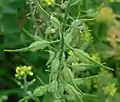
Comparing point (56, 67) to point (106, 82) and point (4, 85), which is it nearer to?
point (106, 82)

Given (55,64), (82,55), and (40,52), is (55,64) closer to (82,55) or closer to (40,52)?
(82,55)

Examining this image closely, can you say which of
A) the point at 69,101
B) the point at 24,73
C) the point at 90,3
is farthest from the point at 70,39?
the point at 90,3

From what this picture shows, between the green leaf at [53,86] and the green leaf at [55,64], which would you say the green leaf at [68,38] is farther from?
the green leaf at [53,86]

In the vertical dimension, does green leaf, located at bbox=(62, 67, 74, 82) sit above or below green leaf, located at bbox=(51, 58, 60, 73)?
below

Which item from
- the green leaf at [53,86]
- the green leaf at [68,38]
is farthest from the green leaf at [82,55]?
the green leaf at [53,86]

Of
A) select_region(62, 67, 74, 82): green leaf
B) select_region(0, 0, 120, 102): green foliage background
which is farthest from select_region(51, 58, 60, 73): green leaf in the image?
select_region(0, 0, 120, 102): green foliage background

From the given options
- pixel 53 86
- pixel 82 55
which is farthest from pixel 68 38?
pixel 53 86

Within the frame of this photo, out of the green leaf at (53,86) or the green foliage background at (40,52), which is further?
the green foliage background at (40,52)

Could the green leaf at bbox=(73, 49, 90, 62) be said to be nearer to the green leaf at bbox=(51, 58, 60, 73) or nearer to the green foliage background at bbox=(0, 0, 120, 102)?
the green leaf at bbox=(51, 58, 60, 73)

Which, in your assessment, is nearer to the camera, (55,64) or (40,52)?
(55,64)
